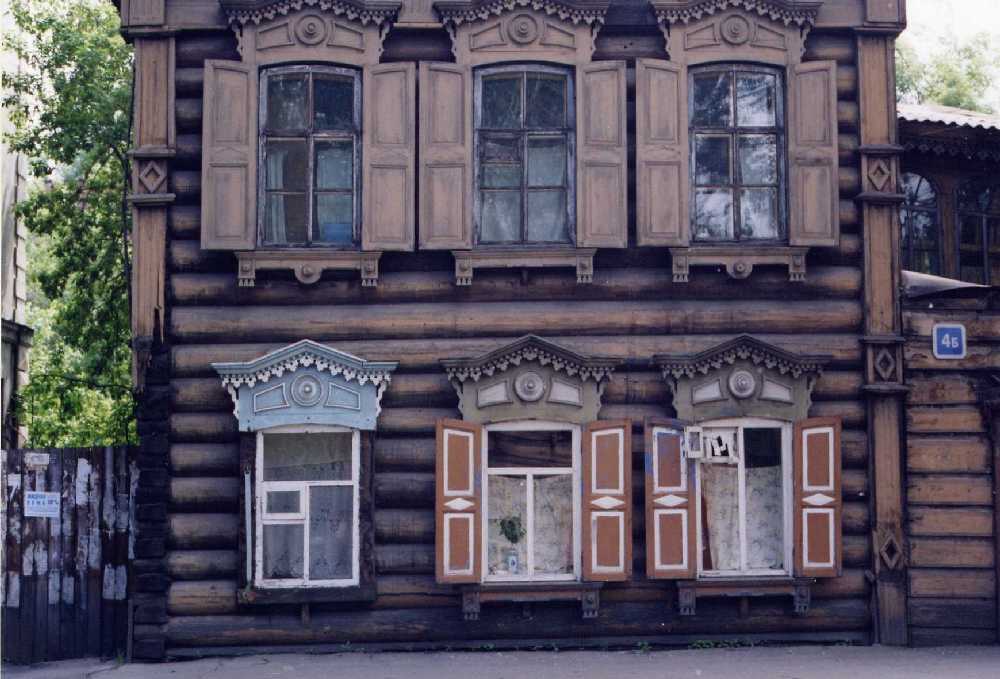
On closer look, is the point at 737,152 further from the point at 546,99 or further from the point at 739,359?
the point at 739,359

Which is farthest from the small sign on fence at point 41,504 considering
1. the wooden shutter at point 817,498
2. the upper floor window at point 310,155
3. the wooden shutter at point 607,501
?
the wooden shutter at point 817,498

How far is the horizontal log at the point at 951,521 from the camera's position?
1226 centimetres

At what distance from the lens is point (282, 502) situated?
39.5 ft

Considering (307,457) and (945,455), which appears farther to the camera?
(945,455)

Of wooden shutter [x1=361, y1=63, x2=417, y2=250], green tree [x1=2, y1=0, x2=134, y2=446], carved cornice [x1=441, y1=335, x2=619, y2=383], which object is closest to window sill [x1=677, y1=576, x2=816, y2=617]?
carved cornice [x1=441, y1=335, x2=619, y2=383]

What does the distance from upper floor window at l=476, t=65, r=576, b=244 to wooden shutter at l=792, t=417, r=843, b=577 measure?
10.2 feet

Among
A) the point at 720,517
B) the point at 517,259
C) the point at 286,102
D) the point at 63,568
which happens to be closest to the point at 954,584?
the point at 720,517

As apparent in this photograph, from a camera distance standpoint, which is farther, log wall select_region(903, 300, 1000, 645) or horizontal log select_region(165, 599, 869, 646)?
log wall select_region(903, 300, 1000, 645)

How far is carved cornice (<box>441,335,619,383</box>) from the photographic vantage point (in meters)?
12.0

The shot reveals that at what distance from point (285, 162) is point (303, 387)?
2.28 metres

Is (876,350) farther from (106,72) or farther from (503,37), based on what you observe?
(106,72)

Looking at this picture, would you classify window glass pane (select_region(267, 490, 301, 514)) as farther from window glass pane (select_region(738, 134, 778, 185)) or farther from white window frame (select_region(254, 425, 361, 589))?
window glass pane (select_region(738, 134, 778, 185))

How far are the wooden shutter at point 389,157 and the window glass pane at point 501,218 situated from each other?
2.37ft

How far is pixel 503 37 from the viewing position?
12.3 m
